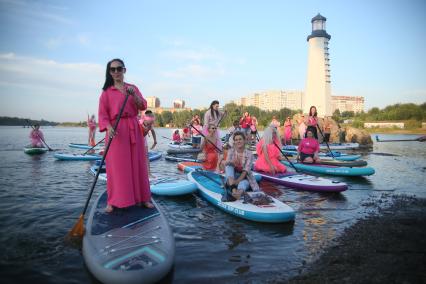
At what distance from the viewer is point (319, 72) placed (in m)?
41.6

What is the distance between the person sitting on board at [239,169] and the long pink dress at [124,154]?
2110mm

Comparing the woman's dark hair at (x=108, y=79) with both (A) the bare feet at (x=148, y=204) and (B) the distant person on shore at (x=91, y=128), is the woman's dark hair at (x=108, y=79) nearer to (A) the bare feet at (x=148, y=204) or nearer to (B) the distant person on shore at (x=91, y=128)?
(A) the bare feet at (x=148, y=204)

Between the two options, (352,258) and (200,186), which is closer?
(352,258)

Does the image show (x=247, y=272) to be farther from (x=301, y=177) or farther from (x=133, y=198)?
(x=301, y=177)

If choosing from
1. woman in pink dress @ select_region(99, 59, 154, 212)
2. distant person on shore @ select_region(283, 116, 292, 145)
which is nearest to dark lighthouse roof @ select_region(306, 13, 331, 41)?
distant person on shore @ select_region(283, 116, 292, 145)

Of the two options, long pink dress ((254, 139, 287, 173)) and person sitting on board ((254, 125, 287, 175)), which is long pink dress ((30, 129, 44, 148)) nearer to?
person sitting on board ((254, 125, 287, 175))

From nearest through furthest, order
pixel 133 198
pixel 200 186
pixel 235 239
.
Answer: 1. pixel 133 198
2. pixel 235 239
3. pixel 200 186

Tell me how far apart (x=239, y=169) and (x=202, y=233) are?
1.86 m

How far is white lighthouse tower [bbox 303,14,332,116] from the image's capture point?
4103 centimetres

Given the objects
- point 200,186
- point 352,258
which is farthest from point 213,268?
point 200,186

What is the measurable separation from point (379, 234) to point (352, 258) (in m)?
1.26

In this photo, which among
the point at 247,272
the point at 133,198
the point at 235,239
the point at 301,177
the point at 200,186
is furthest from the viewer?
the point at 301,177

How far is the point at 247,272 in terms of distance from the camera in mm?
4211

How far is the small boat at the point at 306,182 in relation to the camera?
8633 millimetres
